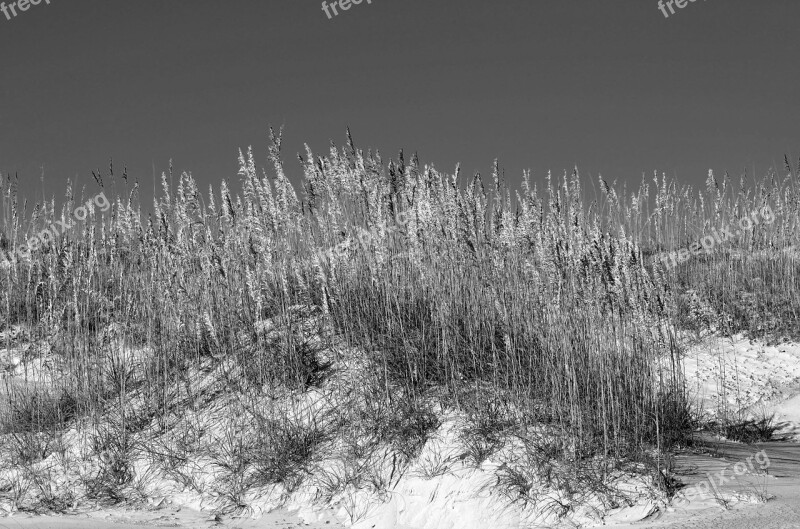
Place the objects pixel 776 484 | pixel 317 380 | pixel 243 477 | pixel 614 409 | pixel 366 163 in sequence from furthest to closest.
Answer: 1. pixel 366 163
2. pixel 317 380
3. pixel 243 477
4. pixel 614 409
5. pixel 776 484

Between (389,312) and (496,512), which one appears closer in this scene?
(496,512)

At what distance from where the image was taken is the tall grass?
14.1ft

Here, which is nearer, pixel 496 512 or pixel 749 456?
pixel 496 512

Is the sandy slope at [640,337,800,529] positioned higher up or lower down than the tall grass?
lower down

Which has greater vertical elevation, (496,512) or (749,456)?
(496,512)

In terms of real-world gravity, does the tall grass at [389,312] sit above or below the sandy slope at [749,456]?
above

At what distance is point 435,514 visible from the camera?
156 inches

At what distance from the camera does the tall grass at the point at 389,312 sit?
14.1 feet

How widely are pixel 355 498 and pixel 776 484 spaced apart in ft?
7.15

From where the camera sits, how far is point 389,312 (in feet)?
17.1

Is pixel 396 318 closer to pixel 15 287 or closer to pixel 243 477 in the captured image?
pixel 243 477

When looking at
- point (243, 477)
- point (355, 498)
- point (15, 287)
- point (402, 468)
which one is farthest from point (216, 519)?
point (15, 287)

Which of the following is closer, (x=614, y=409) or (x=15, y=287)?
(x=614, y=409)

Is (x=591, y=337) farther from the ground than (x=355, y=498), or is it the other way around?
(x=591, y=337)
